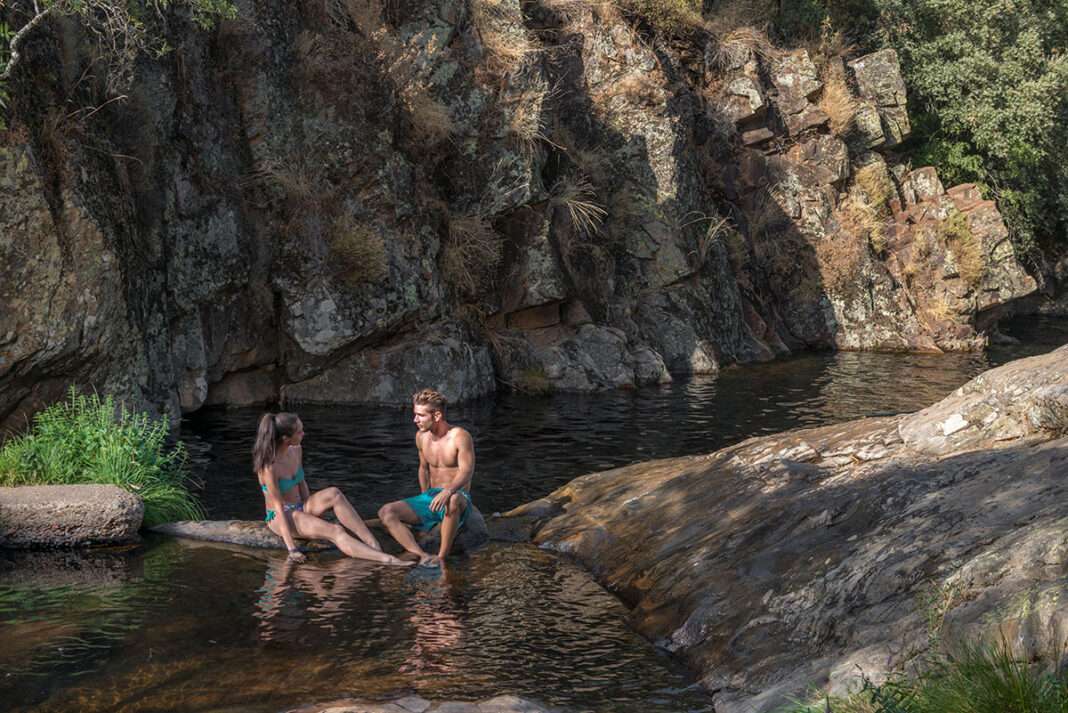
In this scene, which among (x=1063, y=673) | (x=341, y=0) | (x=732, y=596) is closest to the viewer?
(x=1063, y=673)

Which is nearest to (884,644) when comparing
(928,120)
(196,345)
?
(196,345)

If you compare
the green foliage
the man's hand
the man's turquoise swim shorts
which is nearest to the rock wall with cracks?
the man's turquoise swim shorts

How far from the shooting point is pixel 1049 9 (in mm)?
33156

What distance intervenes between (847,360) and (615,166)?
21.7 feet

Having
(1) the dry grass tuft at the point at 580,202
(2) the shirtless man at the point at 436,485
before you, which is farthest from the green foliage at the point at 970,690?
(1) the dry grass tuft at the point at 580,202

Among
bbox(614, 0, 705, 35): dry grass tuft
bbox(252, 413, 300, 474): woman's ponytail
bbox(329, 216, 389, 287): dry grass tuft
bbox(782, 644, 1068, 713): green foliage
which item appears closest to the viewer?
bbox(782, 644, 1068, 713): green foliage

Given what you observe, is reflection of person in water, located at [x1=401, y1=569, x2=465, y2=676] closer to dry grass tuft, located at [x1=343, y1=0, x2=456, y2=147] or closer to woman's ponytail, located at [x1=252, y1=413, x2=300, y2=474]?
woman's ponytail, located at [x1=252, y1=413, x2=300, y2=474]

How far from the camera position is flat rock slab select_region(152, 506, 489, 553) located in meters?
9.80

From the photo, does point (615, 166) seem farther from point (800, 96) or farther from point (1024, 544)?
point (1024, 544)

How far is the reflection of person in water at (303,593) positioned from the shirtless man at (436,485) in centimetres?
58

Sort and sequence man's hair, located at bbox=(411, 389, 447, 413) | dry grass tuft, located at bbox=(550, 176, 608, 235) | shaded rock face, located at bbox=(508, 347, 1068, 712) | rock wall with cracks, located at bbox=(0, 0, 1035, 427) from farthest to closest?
dry grass tuft, located at bbox=(550, 176, 608, 235) < rock wall with cracks, located at bbox=(0, 0, 1035, 427) < man's hair, located at bbox=(411, 389, 447, 413) < shaded rock face, located at bbox=(508, 347, 1068, 712)

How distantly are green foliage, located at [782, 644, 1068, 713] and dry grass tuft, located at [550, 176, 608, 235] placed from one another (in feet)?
55.5

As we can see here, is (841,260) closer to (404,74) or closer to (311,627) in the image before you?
(404,74)

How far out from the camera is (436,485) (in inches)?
398
